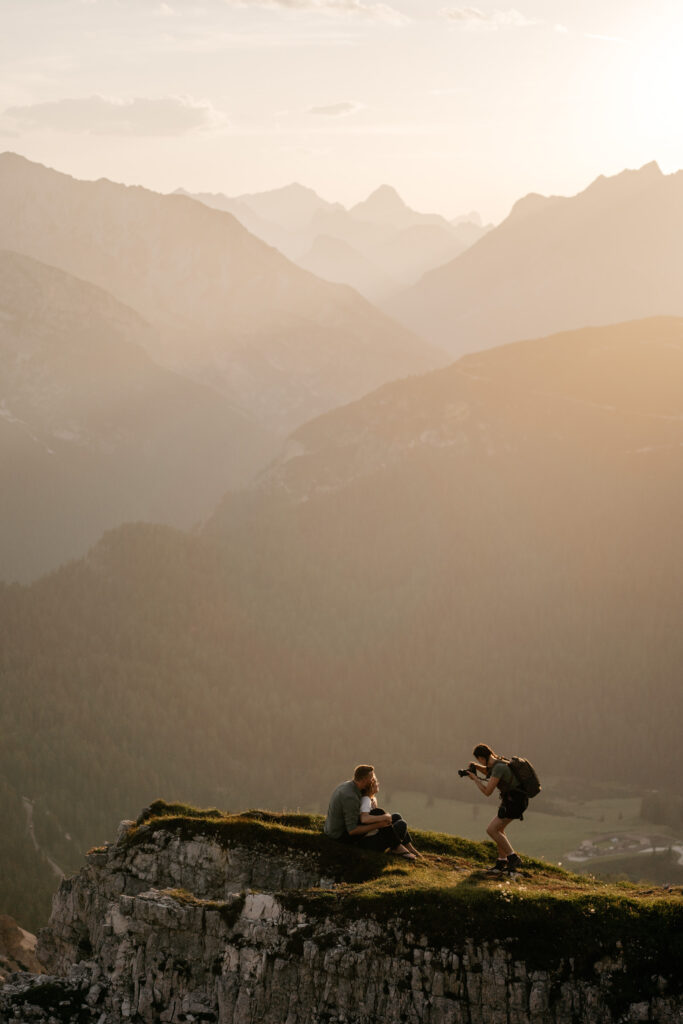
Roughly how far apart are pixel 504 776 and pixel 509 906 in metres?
5.28

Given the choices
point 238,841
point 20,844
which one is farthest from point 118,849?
point 20,844

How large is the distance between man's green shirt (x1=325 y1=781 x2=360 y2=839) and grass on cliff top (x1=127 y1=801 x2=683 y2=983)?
25.6 inches

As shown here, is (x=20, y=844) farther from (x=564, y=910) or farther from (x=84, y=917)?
(x=564, y=910)

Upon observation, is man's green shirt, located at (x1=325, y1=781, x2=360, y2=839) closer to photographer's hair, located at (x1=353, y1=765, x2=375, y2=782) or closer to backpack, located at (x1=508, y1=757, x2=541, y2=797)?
photographer's hair, located at (x1=353, y1=765, x2=375, y2=782)

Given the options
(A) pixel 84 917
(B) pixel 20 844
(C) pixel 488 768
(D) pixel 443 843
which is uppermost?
(C) pixel 488 768

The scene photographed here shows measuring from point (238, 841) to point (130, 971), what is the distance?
6961mm

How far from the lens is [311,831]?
4775 cm

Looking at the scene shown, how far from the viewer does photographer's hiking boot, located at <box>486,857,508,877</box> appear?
143ft

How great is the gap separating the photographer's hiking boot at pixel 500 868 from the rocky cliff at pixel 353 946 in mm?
795

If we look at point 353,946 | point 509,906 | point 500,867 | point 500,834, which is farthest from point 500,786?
point 353,946

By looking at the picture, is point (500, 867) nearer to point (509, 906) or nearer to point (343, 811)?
point (509, 906)

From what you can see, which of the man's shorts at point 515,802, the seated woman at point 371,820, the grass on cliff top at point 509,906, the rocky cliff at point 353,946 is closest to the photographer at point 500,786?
the man's shorts at point 515,802

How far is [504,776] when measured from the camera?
1682 inches

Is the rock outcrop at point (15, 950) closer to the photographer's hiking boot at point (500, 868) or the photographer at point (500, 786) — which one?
the photographer's hiking boot at point (500, 868)
